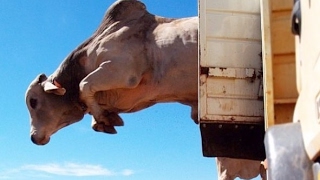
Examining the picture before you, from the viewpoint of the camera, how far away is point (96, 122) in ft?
19.5

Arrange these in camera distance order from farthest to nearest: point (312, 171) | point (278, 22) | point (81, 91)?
point (81, 91) → point (278, 22) → point (312, 171)

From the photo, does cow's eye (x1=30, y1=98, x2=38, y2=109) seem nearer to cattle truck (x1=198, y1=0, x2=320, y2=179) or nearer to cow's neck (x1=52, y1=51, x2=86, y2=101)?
cow's neck (x1=52, y1=51, x2=86, y2=101)

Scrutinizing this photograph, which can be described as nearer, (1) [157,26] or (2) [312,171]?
(2) [312,171]

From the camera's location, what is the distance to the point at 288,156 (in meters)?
1.45

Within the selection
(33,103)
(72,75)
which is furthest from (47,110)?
(72,75)

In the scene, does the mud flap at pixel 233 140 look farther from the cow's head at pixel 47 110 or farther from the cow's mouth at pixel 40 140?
the cow's mouth at pixel 40 140

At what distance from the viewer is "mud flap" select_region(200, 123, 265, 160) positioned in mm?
3598

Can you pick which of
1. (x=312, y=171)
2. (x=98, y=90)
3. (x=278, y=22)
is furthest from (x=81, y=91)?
(x=312, y=171)

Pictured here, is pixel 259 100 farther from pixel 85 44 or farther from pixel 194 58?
pixel 85 44

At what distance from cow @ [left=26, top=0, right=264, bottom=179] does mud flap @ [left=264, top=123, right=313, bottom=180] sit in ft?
12.7

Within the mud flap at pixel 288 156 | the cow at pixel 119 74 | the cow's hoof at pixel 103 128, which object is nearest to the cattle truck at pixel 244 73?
the mud flap at pixel 288 156

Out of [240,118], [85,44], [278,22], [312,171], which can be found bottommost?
[312,171]

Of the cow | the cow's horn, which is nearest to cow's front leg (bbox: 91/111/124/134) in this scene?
the cow

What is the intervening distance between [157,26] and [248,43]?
7.66 feet
